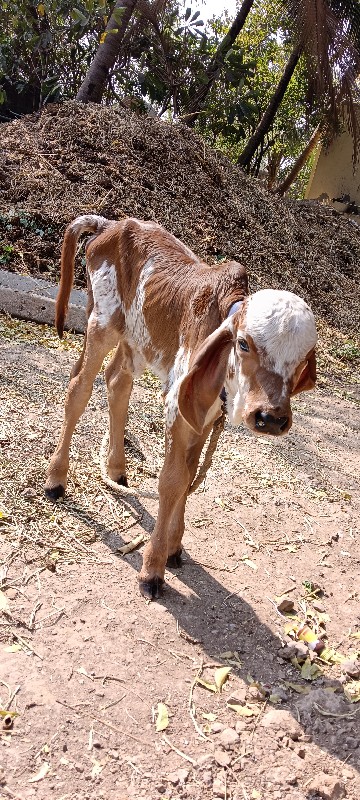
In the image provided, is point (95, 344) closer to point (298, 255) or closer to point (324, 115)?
point (298, 255)

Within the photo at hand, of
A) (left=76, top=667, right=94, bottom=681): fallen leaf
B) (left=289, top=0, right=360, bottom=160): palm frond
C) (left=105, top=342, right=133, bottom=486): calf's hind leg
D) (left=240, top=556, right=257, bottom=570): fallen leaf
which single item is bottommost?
(left=240, top=556, right=257, bottom=570): fallen leaf

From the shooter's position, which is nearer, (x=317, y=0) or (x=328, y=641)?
(x=328, y=641)

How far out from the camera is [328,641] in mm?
3400

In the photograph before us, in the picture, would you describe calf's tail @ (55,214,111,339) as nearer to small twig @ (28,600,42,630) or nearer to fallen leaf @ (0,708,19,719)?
small twig @ (28,600,42,630)

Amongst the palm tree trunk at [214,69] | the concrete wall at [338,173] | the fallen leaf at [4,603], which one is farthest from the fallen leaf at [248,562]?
the concrete wall at [338,173]

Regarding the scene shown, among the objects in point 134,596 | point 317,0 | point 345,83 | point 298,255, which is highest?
point 317,0

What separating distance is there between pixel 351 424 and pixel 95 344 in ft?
10.7

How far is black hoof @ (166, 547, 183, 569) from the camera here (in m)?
3.71

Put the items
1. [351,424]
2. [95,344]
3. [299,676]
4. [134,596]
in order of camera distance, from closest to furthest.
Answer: [299,676] < [134,596] < [95,344] < [351,424]

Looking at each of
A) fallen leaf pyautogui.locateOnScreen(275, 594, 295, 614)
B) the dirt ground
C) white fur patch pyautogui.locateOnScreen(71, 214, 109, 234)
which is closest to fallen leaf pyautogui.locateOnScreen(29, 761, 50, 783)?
the dirt ground

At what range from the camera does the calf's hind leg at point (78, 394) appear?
4.02 metres

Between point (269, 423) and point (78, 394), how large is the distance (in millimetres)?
1737

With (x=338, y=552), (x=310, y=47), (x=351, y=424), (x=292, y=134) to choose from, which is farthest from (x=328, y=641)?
(x=292, y=134)

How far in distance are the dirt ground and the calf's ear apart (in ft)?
3.33
